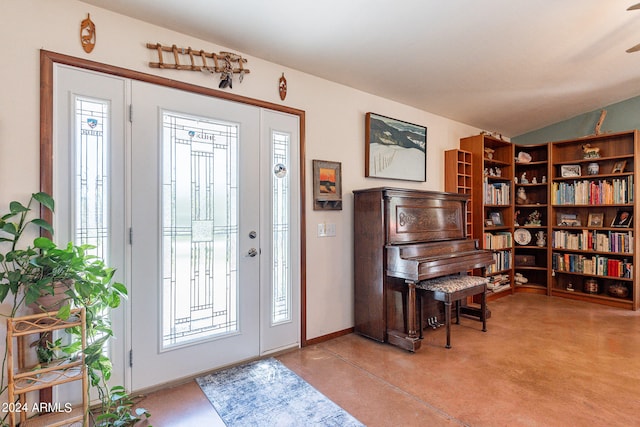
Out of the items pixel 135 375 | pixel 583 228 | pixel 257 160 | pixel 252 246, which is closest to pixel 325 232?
pixel 252 246

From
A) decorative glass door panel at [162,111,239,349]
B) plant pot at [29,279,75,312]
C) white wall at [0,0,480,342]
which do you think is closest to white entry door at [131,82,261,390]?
decorative glass door panel at [162,111,239,349]

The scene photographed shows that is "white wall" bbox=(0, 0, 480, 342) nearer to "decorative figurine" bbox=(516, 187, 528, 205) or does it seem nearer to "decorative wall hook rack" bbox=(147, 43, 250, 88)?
"decorative wall hook rack" bbox=(147, 43, 250, 88)

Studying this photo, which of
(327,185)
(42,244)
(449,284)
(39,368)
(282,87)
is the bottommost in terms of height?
(39,368)

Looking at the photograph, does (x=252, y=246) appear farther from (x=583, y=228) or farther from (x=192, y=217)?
(x=583, y=228)

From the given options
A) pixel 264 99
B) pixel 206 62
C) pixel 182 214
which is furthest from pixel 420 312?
pixel 206 62

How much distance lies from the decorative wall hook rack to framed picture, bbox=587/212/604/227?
4965 millimetres

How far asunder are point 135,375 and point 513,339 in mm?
3197

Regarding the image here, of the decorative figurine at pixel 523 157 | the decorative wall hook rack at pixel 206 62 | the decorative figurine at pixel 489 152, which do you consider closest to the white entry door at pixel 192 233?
the decorative wall hook rack at pixel 206 62

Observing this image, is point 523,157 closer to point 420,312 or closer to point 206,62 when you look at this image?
point 420,312

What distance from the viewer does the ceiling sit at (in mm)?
2102

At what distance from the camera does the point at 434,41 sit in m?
2.56

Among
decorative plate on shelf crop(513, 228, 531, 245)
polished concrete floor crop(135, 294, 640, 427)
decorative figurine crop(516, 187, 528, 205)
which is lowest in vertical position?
polished concrete floor crop(135, 294, 640, 427)

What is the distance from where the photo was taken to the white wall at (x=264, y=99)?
5.73ft

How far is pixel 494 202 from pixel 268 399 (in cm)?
400
